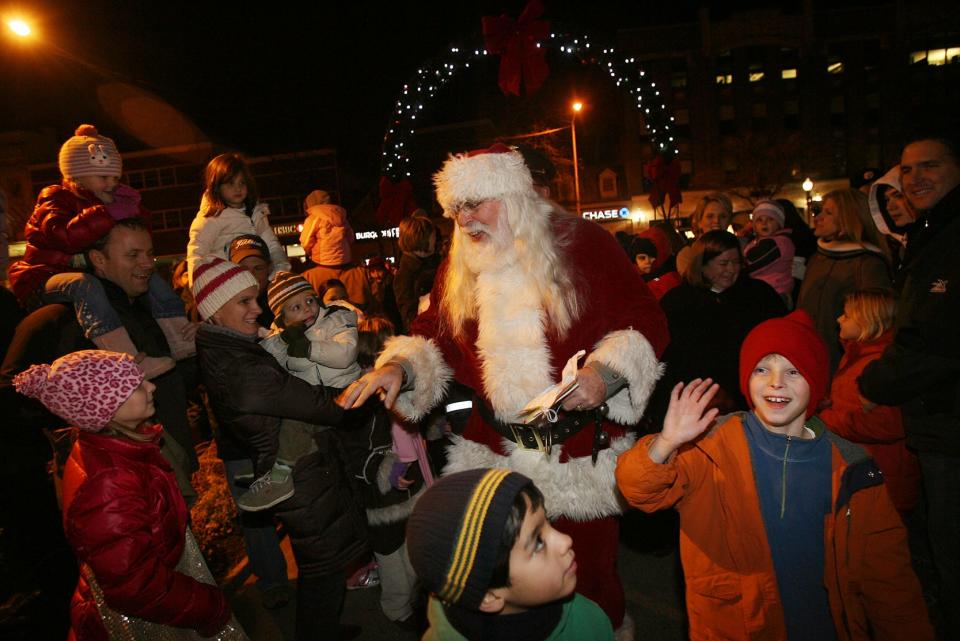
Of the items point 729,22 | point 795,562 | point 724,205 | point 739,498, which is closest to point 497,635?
point 739,498

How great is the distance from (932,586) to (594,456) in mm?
2490

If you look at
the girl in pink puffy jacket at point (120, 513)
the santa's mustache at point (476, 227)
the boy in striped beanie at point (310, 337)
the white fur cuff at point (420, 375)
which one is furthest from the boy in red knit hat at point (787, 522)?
the boy in striped beanie at point (310, 337)

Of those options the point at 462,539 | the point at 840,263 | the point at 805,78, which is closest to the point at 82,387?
the point at 462,539

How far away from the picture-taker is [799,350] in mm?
2236

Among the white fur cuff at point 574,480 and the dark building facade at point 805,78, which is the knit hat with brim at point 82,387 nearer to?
the white fur cuff at point 574,480

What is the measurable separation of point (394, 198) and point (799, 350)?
3137mm

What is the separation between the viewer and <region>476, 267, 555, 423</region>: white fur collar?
2.45 metres

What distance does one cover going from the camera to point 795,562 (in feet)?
7.09

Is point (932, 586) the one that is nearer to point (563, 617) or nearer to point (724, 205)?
point (563, 617)

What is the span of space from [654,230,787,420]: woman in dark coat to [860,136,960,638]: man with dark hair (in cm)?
117

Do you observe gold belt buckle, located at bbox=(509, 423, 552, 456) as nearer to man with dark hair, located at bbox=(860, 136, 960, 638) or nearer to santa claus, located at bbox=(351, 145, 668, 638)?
santa claus, located at bbox=(351, 145, 668, 638)

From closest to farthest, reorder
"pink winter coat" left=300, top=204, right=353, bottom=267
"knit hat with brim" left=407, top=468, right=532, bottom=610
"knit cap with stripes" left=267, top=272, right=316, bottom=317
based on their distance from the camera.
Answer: "knit hat with brim" left=407, top=468, right=532, bottom=610
"knit cap with stripes" left=267, top=272, right=316, bottom=317
"pink winter coat" left=300, top=204, right=353, bottom=267

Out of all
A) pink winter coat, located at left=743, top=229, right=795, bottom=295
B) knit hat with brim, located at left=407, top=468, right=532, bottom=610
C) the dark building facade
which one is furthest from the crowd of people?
the dark building facade

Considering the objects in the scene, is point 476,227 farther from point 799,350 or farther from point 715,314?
point 715,314
